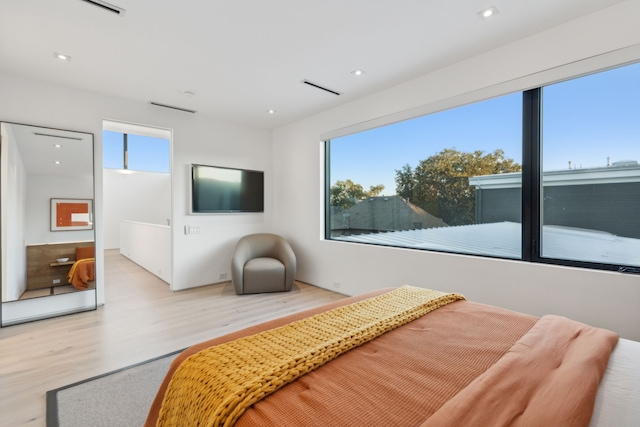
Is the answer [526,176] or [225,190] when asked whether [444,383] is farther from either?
[225,190]

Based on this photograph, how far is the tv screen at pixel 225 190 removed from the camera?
14.9ft

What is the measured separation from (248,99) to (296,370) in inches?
142

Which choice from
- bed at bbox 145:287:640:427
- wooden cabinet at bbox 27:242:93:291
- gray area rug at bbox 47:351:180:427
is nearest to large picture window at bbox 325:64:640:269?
bed at bbox 145:287:640:427

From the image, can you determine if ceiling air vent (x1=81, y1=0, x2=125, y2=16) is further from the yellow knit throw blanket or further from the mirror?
the yellow knit throw blanket

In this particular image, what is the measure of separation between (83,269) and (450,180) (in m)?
4.39

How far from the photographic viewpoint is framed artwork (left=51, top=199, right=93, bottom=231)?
3453 mm

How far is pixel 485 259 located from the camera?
9.12 feet

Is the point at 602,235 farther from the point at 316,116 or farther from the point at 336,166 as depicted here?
the point at 316,116

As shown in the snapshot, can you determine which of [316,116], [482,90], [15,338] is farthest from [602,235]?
[15,338]

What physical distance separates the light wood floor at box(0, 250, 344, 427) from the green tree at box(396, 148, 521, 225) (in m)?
1.81

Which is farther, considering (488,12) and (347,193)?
(347,193)

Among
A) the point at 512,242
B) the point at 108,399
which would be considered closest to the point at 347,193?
the point at 512,242

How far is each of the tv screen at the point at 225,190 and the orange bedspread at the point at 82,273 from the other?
1.41 meters

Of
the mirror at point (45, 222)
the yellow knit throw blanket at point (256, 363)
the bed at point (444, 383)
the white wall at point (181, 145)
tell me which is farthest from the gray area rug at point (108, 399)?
the white wall at point (181, 145)
